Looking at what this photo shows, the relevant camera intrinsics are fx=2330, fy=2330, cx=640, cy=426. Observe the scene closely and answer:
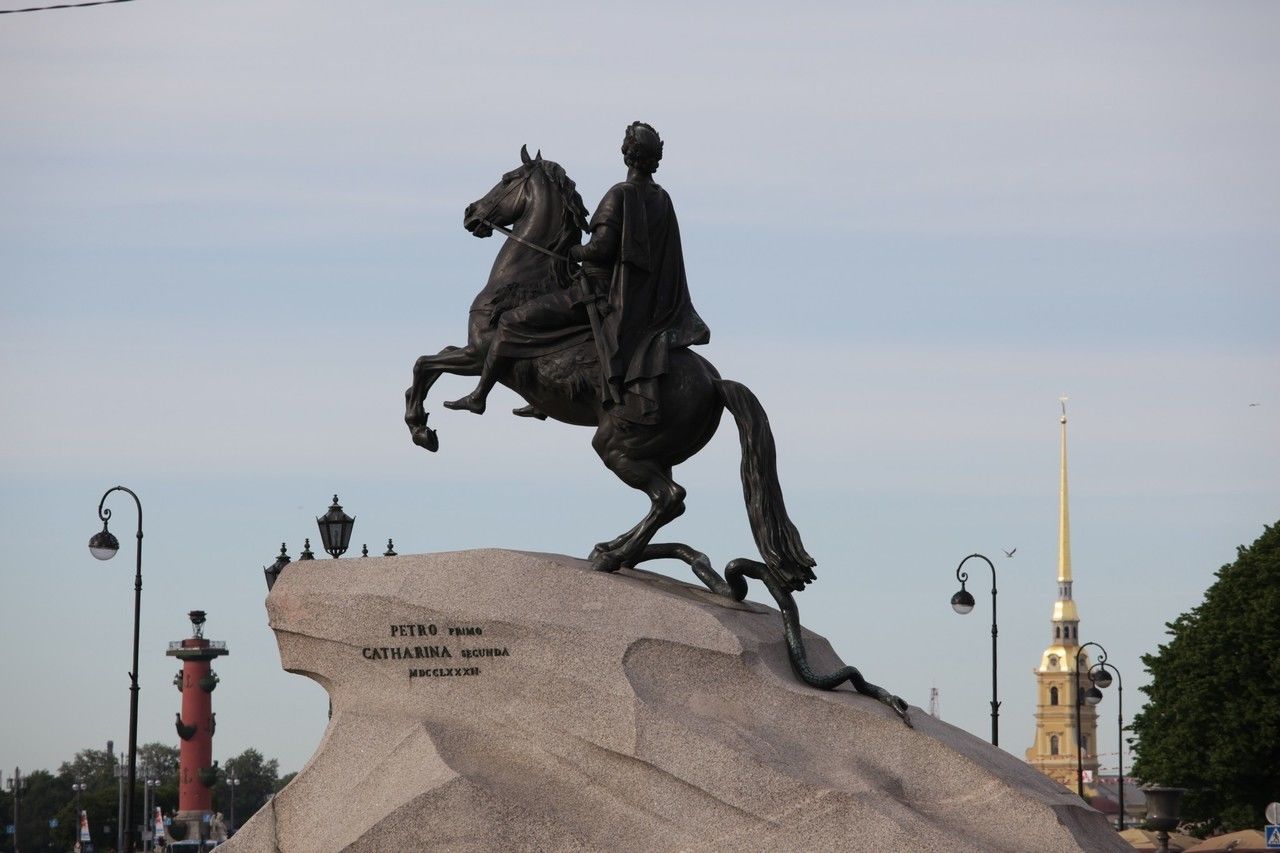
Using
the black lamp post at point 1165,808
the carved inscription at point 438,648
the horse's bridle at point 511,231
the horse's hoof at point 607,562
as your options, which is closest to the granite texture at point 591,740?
the carved inscription at point 438,648

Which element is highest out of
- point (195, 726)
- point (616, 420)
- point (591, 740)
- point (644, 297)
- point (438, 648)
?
point (195, 726)

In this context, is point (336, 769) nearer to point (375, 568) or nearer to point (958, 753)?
point (375, 568)

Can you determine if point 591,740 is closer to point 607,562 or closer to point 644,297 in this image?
point 607,562

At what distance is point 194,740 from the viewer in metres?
99.4

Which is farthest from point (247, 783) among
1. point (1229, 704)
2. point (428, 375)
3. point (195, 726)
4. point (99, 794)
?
point (428, 375)

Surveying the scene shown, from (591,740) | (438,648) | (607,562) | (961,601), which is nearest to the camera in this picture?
(591,740)

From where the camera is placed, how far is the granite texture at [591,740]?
669 inches

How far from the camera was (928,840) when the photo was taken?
54.6ft

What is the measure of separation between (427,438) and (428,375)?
0.55 metres

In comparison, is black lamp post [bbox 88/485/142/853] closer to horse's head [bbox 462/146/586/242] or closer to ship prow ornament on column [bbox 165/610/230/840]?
horse's head [bbox 462/146/586/242]

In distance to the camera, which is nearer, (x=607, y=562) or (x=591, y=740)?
(x=591, y=740)

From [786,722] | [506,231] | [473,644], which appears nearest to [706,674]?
[786,722]

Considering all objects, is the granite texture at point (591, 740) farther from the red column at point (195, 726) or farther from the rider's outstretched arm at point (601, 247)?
the red column at point (195, 726)

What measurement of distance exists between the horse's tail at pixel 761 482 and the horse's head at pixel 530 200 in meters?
2.02
